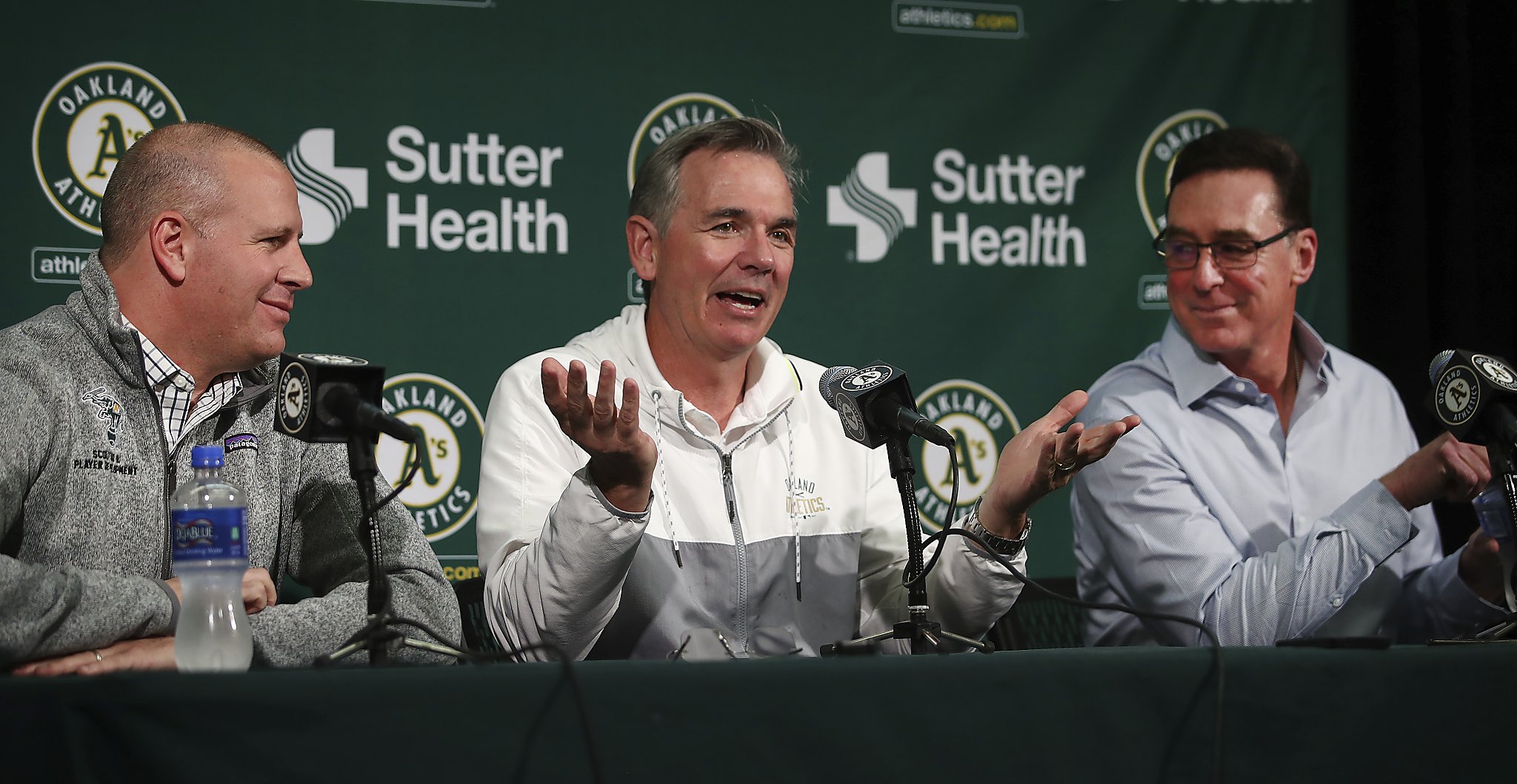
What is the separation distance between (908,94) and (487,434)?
55.9 inches

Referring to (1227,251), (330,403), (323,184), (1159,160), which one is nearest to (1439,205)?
(1159,160)

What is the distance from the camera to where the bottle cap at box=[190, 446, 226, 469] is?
1572 millimetres

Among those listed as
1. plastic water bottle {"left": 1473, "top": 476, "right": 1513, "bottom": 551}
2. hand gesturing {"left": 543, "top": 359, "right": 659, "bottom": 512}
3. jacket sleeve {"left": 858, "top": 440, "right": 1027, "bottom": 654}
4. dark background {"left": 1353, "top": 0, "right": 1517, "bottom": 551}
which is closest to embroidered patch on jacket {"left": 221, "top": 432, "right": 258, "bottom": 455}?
hand gesturing {"left": 543, "top": 359, "right": 659, "bottom": 512}

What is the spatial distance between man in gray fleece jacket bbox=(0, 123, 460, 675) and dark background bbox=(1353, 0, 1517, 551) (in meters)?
2.40

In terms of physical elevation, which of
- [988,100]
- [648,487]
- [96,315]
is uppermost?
[988,100]

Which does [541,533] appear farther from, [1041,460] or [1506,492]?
[1506,492]

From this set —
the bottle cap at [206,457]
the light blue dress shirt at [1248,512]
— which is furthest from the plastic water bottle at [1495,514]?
the bottle cap at [206,457]

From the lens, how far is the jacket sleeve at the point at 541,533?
175 centimetres

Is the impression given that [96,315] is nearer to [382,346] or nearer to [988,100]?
[382,346]

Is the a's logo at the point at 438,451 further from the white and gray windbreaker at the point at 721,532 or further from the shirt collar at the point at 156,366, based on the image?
the shirt collar at the point at 156,366

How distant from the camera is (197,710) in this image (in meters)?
1.06

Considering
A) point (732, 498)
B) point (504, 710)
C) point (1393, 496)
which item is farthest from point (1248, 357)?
point (504, 710)

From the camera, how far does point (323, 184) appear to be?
2.75 metres

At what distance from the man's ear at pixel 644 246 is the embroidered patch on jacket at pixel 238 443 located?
2.67ft
